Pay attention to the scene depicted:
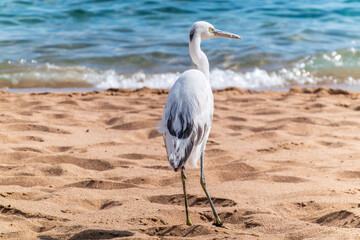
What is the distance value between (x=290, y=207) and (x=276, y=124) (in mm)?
2381

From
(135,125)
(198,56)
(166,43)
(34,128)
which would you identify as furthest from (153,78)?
(198,56)

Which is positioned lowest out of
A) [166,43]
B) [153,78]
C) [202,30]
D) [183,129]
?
[153,78]

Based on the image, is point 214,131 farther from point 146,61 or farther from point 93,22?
point 93,22

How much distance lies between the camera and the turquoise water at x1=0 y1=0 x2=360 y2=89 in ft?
27.9

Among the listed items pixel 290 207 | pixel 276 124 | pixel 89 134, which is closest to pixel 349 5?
pixel 276 124

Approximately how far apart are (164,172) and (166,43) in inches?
277

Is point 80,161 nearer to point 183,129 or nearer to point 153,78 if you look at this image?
point 183,129

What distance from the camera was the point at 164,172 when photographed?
154 inches

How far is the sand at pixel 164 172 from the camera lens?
8.98 feet

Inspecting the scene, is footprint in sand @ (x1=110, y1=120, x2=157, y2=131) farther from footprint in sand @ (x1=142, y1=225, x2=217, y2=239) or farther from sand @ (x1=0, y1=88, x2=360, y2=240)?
footprint in sand @ (x1=142, y1=225, x2=217, y2=239)

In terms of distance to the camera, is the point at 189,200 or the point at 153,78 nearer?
the point at 189,200

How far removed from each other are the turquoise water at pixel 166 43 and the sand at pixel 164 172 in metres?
2.02

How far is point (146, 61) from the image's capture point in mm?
9406

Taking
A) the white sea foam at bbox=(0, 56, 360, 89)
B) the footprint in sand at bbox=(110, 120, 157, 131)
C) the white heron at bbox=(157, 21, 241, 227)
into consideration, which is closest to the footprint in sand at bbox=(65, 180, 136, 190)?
the white heron at bbox=(157, 21, 241, 227)
